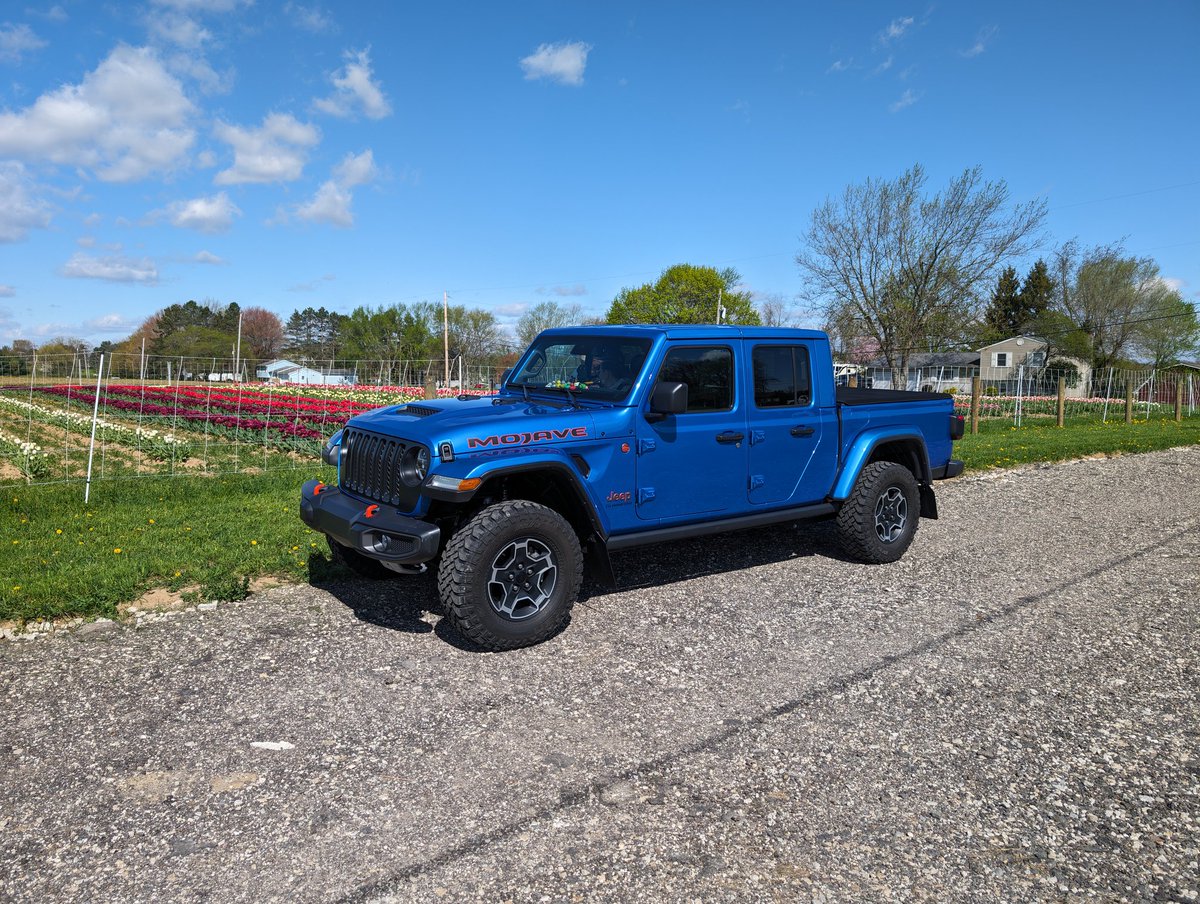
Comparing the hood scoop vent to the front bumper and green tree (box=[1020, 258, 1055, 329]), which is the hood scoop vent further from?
green tree (box=[1020, 258, 1055, 329])

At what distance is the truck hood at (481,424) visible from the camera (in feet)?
14.9

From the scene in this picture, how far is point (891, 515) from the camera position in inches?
270

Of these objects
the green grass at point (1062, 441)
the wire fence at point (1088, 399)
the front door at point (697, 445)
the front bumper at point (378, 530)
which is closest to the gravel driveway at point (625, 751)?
the front bumper at point (378, 530)

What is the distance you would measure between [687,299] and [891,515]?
196 feet

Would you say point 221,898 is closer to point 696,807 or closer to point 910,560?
point 696,807

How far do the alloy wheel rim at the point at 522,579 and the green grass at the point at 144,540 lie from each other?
6.53ft

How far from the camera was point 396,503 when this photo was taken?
15.7 feet

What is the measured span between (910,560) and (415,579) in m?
4.08

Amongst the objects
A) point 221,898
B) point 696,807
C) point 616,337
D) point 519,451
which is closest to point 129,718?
point 221,898

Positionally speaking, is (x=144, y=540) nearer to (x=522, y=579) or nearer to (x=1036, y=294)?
(x=522, y=579)

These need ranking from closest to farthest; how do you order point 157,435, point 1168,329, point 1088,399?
point 157,435 < point 1088,399 < point 1168,329

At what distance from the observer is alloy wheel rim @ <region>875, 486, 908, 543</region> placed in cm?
676

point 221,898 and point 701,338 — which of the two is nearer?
point 221,898

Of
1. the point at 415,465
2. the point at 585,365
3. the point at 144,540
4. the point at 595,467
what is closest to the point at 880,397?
the point at 585,365
